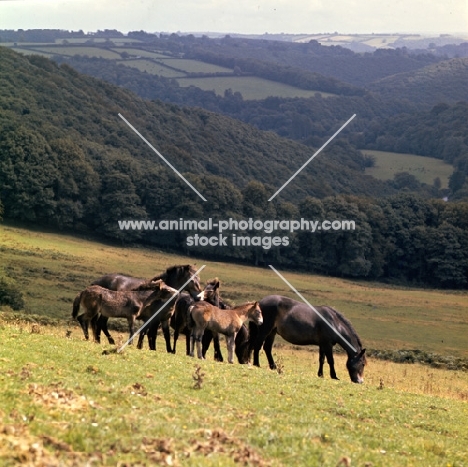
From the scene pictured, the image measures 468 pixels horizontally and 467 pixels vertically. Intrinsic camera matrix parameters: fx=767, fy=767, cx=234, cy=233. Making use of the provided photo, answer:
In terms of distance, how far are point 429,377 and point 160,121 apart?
109352 mm

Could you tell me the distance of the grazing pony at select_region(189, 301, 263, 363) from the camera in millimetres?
18703

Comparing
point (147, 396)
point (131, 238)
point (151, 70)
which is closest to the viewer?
point (147, 396)

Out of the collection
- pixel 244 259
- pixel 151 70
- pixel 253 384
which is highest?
pixel 151 70

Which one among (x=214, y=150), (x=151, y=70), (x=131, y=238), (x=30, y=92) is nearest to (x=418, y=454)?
(x=131, y=238)

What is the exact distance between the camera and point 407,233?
82250 mm

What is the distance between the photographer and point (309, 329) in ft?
67.0

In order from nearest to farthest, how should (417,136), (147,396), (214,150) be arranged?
(147,396) → (214,150) → (417,136)

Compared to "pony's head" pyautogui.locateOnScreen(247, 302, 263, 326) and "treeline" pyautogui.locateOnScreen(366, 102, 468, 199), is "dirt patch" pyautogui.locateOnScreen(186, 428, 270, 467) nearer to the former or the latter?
"pony's head" pyautogui.locateOnScreen(247, 302, 263, 326)

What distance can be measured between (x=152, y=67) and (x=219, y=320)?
17141 centimetres

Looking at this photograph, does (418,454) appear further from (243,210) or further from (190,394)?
(243,210)

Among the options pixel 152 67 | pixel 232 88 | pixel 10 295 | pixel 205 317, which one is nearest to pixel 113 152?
pixel 10 295

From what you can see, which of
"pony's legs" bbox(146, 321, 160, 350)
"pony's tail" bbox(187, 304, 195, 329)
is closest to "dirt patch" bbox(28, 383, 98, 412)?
"pony's tail" bbox(187, 304, 195, 329)

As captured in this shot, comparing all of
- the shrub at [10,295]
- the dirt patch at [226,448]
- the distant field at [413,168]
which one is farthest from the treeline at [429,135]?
the dirt patch at [226,448]

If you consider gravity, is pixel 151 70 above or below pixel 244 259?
above
